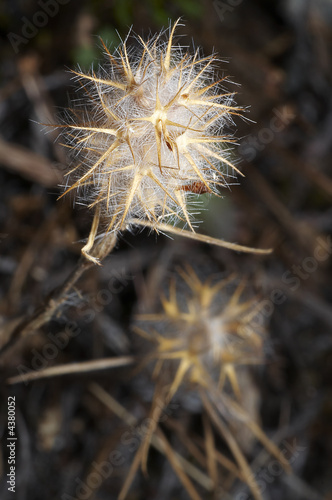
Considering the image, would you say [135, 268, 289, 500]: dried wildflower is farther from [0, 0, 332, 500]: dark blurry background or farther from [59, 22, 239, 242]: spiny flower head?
[59, 22, 239, 242]: spiny flower head

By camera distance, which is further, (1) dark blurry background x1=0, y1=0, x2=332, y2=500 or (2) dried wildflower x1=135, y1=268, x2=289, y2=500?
(1) dark blurry background x1=0, y1=0, x2=332, y2=500

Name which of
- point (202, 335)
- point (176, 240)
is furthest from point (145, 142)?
point (176, 240)

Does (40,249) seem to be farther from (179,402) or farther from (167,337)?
(179,402)

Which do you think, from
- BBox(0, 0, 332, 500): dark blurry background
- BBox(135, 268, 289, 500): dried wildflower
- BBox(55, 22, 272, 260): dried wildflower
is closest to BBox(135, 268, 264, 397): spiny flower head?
BBox(135, 268, 289, 500): dried wildflower

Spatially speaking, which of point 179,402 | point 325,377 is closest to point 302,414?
point 325,377

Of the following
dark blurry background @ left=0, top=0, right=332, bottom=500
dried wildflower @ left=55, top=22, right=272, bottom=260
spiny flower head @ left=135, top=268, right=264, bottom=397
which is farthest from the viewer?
dark blurry background @ left=0, top=0, right=332, bottom=500

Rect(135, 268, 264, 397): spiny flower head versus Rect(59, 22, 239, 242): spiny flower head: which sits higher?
Rect(59, 22, 239, 242): spiny flower head

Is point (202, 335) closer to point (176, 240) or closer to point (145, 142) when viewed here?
point (176, 240)

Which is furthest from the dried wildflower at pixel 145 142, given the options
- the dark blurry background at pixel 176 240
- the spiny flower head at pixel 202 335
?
the dark blurry background at pixel 176 240
